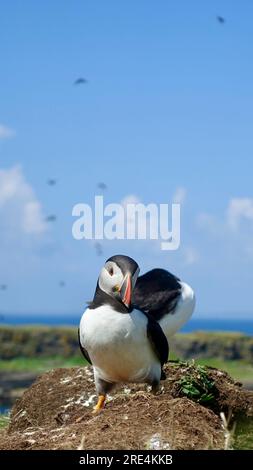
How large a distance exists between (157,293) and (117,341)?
473 cm

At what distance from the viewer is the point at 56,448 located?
8.48m

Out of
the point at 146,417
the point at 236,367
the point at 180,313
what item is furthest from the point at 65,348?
the point at 146,417

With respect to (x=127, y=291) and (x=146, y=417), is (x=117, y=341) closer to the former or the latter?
(x=127, y=291)

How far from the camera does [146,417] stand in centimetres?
893

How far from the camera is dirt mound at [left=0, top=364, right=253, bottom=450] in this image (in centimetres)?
848

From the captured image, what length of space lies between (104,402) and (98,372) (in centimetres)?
46

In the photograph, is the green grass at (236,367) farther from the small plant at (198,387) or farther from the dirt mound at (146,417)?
the small plant at (198,387)

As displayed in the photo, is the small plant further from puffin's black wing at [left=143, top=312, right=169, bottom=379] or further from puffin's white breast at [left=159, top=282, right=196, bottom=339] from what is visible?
puffin's white breast at [left=159, top=282, right=196, bottom=339]

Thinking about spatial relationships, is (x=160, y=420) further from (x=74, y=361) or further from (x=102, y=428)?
(x=74, y=361)

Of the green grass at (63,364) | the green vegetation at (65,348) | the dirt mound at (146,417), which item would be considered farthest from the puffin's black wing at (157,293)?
the green vegetation at (65,348)

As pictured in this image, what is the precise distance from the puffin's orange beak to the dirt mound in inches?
36.2

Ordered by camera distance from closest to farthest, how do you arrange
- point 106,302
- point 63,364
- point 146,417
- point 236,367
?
1. point 146,417
2. point 106,302
3. point 236,367
4. point 63,364

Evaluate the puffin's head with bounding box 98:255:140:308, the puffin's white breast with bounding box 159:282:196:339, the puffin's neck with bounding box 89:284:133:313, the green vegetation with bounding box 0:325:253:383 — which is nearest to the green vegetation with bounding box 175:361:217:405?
the puffin's neck with bounding box 89:284:133:313
